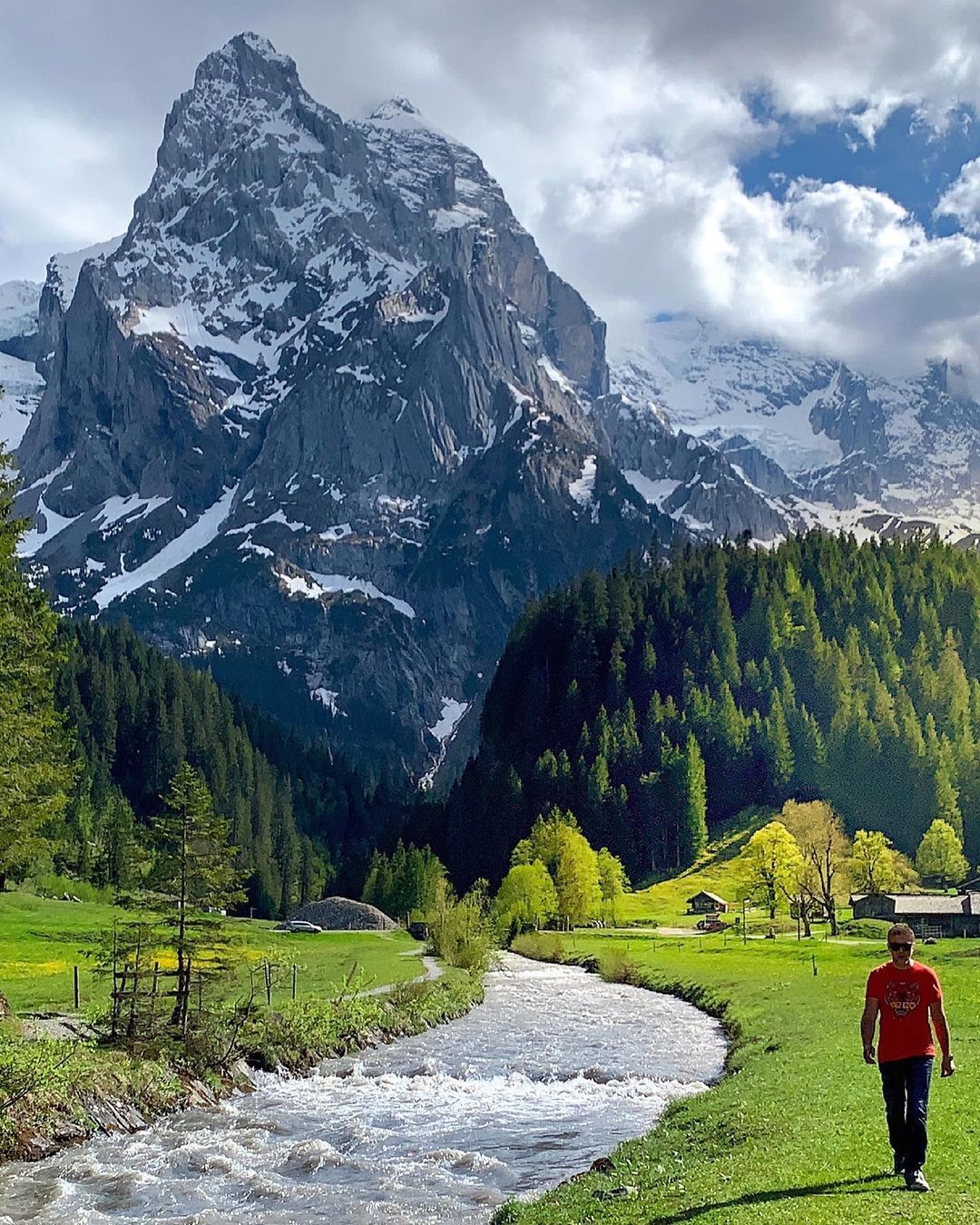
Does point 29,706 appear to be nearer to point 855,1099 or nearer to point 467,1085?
point 467,1085

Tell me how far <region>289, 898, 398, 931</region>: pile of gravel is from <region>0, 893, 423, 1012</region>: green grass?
289 inches

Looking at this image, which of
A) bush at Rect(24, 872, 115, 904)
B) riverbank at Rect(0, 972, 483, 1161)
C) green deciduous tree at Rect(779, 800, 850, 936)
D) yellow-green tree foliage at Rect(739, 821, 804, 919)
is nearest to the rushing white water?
riverbank at Rect(0, 972, 483, 1161)

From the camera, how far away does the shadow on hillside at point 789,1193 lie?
18.9 m

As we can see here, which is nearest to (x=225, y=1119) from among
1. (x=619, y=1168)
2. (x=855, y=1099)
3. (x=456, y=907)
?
(x=619, y=1168)

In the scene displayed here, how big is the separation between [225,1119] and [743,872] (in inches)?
3994

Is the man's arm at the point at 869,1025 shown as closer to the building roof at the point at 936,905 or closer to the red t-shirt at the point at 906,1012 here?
the red t-shirt at the point at 906,1012

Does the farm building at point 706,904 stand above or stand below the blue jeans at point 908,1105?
below

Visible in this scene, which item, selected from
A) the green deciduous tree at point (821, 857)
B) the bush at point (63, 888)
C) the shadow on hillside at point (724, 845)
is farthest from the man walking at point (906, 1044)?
the shadow on hillside at point (724, 845)

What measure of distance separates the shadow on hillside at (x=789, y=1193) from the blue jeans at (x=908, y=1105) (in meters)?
0.57

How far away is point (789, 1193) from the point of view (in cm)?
1936

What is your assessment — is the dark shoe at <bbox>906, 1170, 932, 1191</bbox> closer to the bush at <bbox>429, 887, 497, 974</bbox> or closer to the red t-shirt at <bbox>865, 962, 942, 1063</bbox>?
the red t-shirt at <bbox>865, 962, 942, 1063</bbox>

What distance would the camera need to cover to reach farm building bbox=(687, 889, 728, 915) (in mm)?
138625

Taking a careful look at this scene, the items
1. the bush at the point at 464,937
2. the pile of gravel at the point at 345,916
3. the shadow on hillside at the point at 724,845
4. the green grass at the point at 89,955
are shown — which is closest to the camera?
the green grass at the point at 89,955

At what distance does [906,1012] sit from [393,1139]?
2031cm
